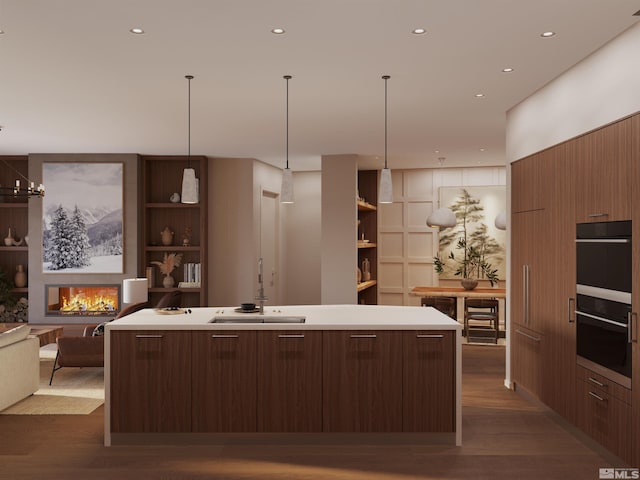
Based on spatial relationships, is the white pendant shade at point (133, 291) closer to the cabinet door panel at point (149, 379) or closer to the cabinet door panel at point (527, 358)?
the cabinet door panel at point (149, 379)

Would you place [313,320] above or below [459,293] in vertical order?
above

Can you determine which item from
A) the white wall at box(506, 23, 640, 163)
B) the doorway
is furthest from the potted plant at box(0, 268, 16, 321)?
the white wall at box(506, 23, 640, 163)

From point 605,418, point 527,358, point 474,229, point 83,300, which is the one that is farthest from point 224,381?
point 474,229

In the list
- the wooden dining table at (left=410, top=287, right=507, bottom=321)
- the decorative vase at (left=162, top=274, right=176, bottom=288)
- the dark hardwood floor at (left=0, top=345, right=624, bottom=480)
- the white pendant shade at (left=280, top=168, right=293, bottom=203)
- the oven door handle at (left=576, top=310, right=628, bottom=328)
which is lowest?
the dark hardwood floor at (left=0, top=345, right=624, bottom=480)

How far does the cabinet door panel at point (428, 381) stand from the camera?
4090mm

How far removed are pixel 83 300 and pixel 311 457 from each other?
6.20m

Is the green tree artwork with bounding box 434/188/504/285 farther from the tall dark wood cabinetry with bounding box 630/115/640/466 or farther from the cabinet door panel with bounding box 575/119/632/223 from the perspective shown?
the tall dark wood cabinetry with bounding box 630/115/640/466

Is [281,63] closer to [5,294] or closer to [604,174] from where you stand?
[604,174]

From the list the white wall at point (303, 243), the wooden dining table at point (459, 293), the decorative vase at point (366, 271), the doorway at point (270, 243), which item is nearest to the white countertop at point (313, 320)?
the wooden dining table at point (459, 293)

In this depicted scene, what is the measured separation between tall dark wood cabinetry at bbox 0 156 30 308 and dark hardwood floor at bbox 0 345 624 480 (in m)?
5.16

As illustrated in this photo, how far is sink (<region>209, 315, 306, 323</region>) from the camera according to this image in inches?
170

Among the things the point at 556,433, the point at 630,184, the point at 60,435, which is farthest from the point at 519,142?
the point at 60,435

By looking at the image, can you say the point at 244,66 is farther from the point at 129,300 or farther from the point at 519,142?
the point at 129,300

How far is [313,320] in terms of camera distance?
425 centimetres
